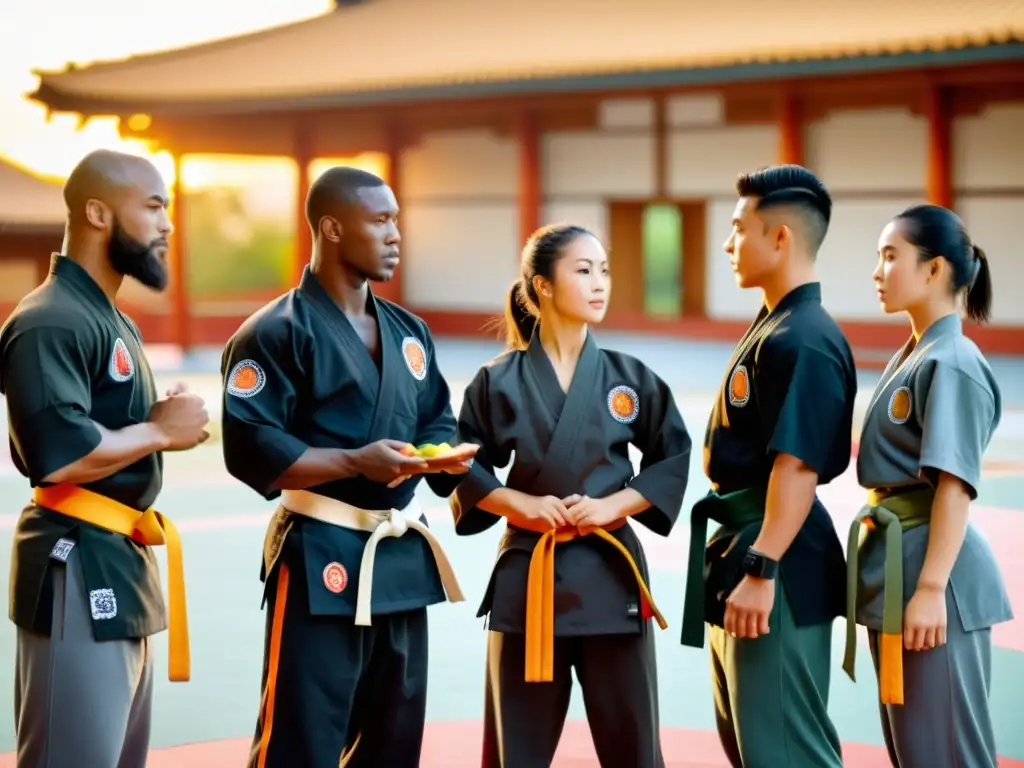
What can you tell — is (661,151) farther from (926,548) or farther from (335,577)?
(335,577)

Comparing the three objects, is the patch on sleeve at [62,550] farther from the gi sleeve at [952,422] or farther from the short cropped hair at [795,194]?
the gi sleeve at [952,422]

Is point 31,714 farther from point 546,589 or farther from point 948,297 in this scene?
point 948,297

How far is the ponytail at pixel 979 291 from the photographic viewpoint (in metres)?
3.55

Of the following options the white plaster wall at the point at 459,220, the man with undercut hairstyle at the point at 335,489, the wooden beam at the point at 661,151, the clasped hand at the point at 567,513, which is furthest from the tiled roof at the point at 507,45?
the man with undercut hairstyle at the point at 335,489

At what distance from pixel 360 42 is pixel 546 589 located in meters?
17.9

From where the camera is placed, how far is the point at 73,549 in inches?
125

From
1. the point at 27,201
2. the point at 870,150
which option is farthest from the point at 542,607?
the point at 27,201

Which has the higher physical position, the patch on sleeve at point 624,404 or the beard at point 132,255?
the beard at point 132,255

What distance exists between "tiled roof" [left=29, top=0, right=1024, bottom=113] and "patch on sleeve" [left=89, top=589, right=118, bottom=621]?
12.4 meters

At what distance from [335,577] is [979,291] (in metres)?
1.69

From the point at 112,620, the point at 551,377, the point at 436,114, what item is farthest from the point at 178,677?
the point at 436,114

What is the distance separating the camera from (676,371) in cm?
1469

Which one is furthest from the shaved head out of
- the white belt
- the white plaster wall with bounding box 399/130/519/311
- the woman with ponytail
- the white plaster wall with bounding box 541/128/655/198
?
the white plaster wall with bounding box 399/130/519/311

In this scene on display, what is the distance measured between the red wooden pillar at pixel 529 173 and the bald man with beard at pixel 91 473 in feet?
50.7
